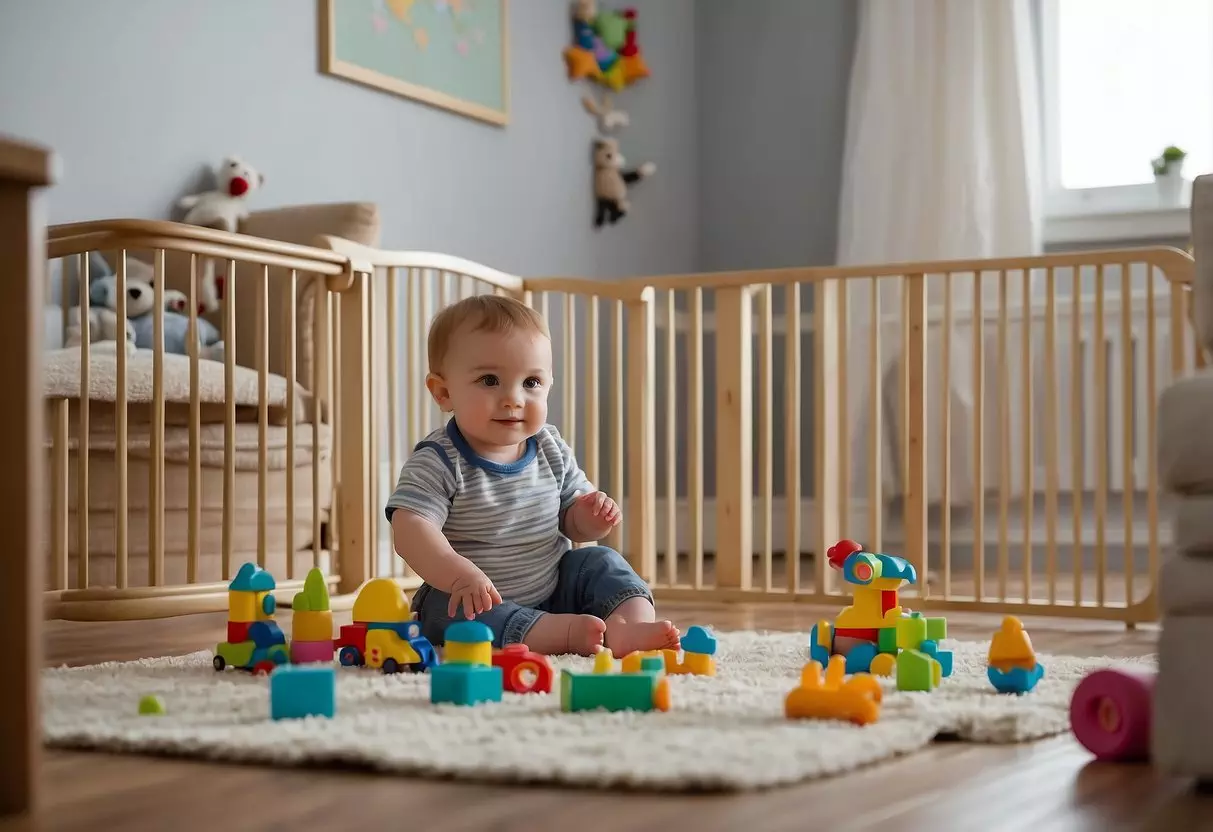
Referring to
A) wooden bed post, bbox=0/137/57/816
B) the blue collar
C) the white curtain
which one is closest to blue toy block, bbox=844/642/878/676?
the blue collar

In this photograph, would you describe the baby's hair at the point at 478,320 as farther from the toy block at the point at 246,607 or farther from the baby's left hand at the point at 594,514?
the toy block at the point at 246,607

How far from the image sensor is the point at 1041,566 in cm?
351

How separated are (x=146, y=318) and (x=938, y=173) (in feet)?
6.71

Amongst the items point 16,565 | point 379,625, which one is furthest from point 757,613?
point 16,565

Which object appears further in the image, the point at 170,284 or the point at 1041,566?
the point at 1041,566

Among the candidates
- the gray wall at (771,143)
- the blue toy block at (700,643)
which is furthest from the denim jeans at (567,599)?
the gray wall at (771,143)

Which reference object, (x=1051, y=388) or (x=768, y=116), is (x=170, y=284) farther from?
(x=768, y=116)

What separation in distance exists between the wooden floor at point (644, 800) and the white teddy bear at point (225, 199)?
180 cm

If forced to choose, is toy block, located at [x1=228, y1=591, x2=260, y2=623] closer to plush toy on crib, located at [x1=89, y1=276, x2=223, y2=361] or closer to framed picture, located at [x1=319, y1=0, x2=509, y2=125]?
plush toy on crib, located at [x1=89, y1=276, x2=223, y2=361]

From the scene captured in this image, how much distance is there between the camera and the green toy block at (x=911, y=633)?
147 cm

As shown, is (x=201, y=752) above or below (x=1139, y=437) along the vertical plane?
below

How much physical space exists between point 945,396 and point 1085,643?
1.81 ft

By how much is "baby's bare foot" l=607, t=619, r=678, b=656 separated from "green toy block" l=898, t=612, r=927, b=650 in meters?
0.24

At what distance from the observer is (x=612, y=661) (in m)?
1.38
